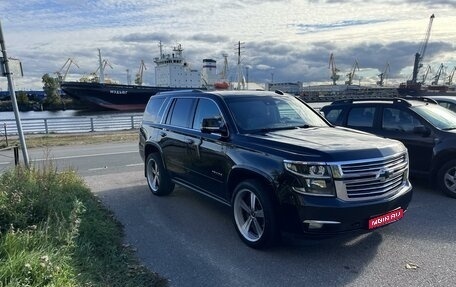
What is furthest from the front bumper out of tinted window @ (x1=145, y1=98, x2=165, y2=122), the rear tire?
tinted window @ (x1=145, y1=98, x2=165, y2=122)

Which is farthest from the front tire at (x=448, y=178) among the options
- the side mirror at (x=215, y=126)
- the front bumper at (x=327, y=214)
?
the side mirror at (x=215, y=126)

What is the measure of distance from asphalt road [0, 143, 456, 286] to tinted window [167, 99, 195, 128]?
1.41 meters

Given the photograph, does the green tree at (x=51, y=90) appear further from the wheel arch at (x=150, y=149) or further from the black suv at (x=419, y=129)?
the black suv at (x=419, y=129)

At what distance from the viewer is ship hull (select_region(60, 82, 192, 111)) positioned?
5059cm

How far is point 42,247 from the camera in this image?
3406mm

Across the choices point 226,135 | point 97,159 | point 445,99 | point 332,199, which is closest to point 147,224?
point 226,135

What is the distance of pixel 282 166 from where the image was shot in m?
3.83

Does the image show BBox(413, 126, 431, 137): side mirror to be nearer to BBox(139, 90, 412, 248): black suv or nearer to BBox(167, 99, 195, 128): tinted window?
BBox(139, 90, 412, 248): black suv

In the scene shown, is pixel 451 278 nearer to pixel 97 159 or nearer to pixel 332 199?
pixel 332 199

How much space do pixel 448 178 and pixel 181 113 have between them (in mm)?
4704

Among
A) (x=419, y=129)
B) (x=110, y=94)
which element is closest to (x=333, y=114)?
(x=419, y=129)

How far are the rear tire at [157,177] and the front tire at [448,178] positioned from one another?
15.5ft

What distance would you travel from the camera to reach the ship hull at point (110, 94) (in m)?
50.6

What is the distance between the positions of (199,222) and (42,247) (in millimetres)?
2337
